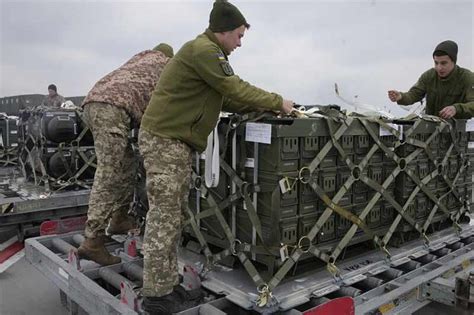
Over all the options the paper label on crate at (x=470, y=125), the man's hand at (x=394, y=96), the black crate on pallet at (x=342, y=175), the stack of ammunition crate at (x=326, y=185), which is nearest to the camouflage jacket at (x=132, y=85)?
the stack of ammunition crate at (x=326, y=185)

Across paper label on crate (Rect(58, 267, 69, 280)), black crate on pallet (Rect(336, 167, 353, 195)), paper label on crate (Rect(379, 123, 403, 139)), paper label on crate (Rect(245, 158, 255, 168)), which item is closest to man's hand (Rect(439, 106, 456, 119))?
paper label on crate (Rect(379, 123, 403, 139))

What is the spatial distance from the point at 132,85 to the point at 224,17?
1310mm

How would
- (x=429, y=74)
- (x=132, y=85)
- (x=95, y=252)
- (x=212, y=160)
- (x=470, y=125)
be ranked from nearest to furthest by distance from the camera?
(x=212, y=160) → (x=95, y=252) → (x=132, y=85) → (x=470, y=125) → (x=429, y=74)

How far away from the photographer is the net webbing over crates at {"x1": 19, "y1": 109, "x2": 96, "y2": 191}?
6719 millimetres

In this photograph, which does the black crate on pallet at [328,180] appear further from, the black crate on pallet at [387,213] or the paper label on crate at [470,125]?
the paper label on crate at [470,125]

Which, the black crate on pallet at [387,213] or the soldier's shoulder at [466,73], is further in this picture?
the soldier's shoulder at [466,73]

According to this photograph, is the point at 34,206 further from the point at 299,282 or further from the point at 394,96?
the point at 394,96

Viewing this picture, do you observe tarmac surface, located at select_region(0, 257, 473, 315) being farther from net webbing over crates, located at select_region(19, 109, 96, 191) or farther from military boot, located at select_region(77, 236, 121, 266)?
net webbing over crates, located at select_region(19, 109, 96, 191)

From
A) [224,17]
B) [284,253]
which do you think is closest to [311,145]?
[284,253]

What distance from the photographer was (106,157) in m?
3.74

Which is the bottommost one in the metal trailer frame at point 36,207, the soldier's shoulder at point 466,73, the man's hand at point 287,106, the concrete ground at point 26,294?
the concrete ground at point 26,294

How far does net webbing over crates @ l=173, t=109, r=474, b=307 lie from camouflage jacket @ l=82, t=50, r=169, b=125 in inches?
33.3

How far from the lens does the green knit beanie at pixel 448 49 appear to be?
14.8ft

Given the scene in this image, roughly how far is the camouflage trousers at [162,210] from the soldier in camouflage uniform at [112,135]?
0.94m
